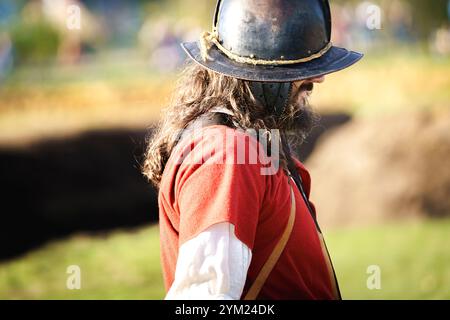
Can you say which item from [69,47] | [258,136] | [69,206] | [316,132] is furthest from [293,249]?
[69,47]

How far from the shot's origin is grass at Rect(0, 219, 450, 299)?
7113 millimetres

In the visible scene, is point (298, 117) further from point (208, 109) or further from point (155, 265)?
point (155, 265)

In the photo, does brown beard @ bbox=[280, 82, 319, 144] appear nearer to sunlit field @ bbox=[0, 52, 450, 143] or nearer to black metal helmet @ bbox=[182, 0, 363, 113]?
black metal helmet @ bbox=[182, 0, 363, 113]

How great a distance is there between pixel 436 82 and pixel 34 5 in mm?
8859

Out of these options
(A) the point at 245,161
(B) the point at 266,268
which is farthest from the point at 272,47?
(B) the point at 266,268

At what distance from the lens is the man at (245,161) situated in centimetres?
218

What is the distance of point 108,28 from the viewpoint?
61.6 ft

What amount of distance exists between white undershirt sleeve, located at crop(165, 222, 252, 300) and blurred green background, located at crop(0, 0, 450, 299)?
4.77m

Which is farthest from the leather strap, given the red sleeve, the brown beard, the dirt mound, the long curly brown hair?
the dirt mound

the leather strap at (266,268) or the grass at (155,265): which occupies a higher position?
the leather strap at (266,268)

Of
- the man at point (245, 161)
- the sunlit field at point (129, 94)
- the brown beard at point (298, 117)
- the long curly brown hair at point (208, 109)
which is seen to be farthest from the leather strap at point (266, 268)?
the sunlit field at point (129, 94)

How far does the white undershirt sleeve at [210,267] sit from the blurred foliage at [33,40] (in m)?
12.8

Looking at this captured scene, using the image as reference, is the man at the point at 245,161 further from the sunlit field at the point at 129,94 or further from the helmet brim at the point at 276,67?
the sunlit field at the point at 129,94
